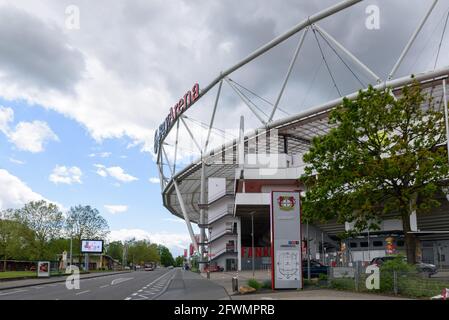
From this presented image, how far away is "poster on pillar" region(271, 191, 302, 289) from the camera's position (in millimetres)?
23625

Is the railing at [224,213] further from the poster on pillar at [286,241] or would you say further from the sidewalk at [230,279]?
the poster on pillar at [286,241]

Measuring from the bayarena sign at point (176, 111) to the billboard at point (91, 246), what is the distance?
26685mm

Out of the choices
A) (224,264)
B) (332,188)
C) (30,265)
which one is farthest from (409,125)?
(30,265)

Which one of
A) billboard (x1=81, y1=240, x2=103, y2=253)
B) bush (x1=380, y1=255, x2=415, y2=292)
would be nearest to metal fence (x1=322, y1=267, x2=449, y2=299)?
bush (x1=380, y1=255, x2=415, y2=292)

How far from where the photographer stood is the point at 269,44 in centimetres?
6475

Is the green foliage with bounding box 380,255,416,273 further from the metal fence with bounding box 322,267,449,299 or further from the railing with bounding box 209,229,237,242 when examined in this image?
the railing with bounding box 209,229,237,242

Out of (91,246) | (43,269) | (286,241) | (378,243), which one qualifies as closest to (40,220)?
(91,246)

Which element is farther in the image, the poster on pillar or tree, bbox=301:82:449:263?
tree, bbox=301:82:449:263

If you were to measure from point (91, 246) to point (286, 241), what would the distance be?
60691 millimetres

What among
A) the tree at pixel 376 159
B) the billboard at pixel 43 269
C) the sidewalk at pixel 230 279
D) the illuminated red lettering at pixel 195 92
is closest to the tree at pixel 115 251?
the illuminated red lettering at pixel 195 92

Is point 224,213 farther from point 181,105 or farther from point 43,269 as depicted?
point 43,269

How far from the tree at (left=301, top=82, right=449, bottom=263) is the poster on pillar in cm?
220
